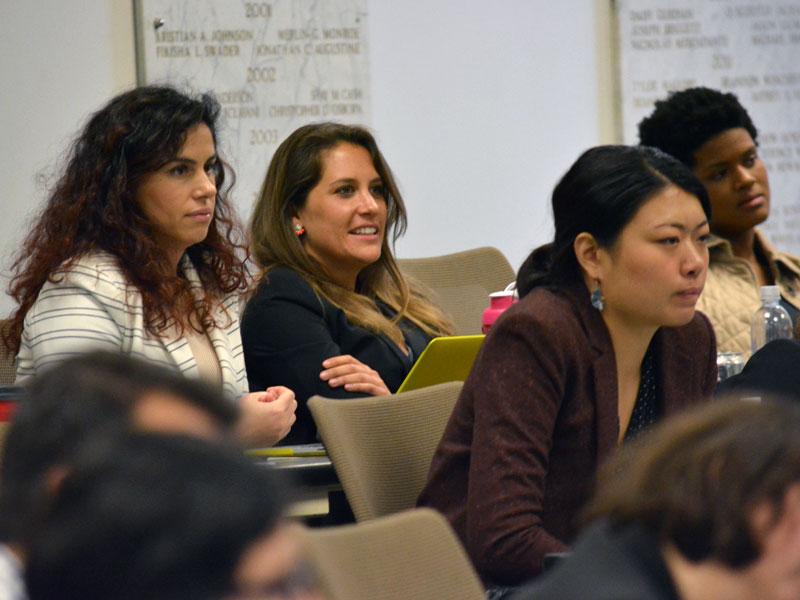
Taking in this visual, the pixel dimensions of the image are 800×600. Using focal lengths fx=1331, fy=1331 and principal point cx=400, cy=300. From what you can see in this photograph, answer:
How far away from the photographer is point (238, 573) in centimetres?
58

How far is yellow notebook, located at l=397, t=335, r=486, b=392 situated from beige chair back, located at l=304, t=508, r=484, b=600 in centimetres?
118

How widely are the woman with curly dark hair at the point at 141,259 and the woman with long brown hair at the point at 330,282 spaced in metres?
0.20

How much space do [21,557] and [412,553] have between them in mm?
1131

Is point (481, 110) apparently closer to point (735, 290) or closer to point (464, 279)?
point (464, 279)

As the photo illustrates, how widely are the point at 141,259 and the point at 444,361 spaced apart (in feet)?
2.44

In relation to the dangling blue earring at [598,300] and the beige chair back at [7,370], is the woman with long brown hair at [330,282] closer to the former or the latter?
the beige chair back at [7,370]

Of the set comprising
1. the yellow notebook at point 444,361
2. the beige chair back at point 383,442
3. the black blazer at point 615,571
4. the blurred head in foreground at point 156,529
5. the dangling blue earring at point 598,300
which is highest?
the blurred head in foreground at point 156,529

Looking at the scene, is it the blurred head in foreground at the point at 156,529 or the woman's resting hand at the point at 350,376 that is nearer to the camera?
the blurred head in foreground at the point at 156,529

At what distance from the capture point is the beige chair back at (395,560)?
1562 mm

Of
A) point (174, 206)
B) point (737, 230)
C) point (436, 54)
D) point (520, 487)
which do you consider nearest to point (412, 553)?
point (520, 487)

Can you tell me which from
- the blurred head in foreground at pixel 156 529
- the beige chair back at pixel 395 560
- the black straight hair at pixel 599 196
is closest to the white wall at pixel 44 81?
the black straight hair at pixel 599 196

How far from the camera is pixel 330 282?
377 cm

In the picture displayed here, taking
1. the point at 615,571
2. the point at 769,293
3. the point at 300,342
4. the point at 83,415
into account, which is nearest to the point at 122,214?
the point at 300,342

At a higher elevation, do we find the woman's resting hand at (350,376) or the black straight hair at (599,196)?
the black straight hair at (599,196)
